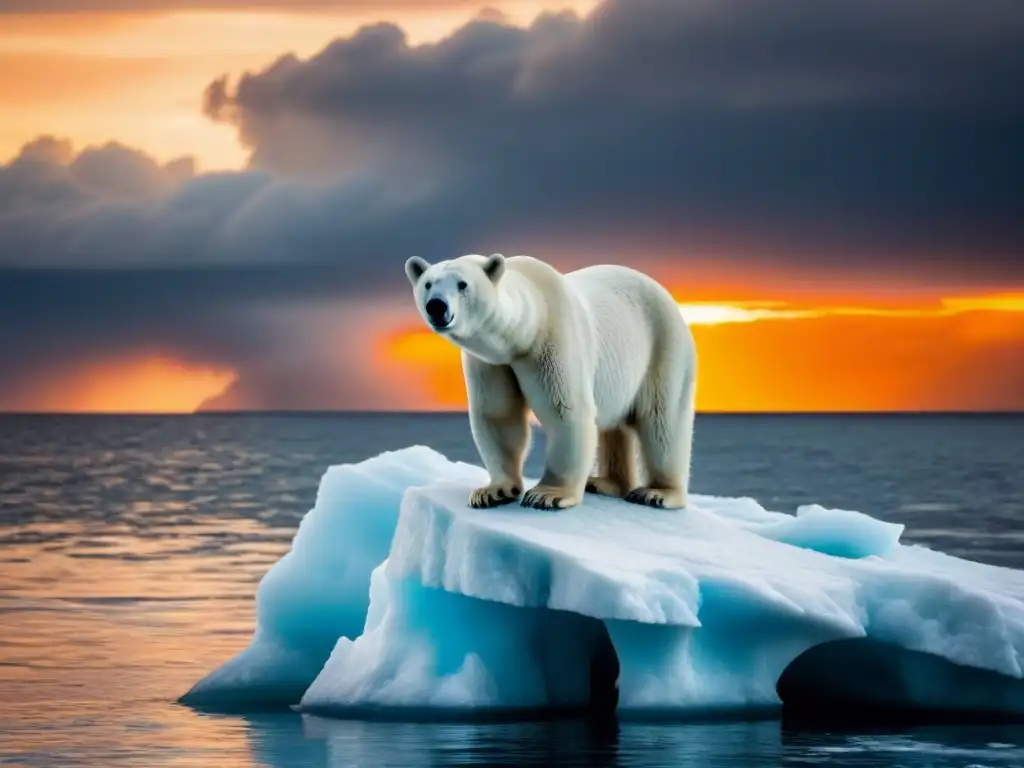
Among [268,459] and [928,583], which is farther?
[268,459]

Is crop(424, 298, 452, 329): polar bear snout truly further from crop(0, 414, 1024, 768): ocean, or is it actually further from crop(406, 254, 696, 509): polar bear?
crop(0, 414, 1024, 768): ocean

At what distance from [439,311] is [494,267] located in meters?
0.47

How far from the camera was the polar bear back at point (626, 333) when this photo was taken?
10.6 m

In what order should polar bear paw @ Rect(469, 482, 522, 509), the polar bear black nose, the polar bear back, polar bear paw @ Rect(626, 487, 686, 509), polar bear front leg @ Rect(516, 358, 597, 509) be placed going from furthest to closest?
polar bear paw @ Rect(626, 487, 686, 509) → the polar bear back → polar bear paw @ Rect(469, 482, 522, 509) → polar bear front leg @ Rect(516, 358, 597, 509) → the polar bear black nose

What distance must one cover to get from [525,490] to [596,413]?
68 cm

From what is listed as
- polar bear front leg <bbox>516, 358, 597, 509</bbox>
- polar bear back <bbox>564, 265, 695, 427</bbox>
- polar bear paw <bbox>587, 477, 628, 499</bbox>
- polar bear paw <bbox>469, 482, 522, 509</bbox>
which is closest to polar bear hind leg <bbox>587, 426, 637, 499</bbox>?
polar bear paw <bbox>587, 477, 628, 499</bbox>

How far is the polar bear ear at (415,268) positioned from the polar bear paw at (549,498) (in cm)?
149

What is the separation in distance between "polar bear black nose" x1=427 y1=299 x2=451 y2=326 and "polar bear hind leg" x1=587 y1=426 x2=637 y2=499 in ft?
7.68

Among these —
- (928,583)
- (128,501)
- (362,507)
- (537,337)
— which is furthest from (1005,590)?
(128,501)

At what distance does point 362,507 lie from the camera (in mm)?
11852

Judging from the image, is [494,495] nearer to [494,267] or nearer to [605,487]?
[605,487]

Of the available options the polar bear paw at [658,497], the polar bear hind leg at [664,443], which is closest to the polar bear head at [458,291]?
the polar bear hind leg at [664,443]

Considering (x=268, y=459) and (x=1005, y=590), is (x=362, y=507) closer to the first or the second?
(x=1005, y=590)

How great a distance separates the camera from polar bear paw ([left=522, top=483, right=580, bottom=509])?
33.6 ft
